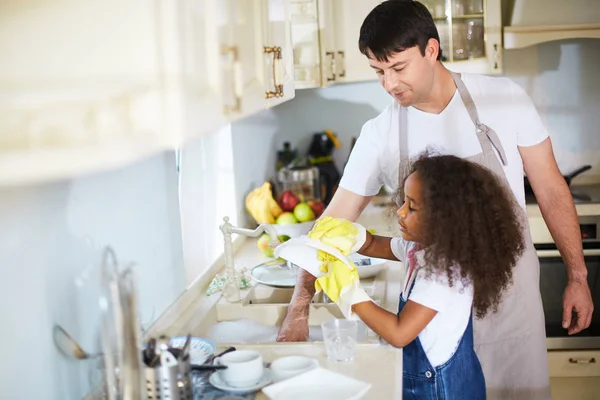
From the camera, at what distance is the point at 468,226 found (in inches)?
66.4

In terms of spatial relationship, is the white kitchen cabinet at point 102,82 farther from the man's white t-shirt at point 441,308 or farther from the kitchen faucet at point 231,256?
the kitchen faucet at point 231,256

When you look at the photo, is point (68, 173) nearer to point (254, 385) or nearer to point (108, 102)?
point (108, 102)

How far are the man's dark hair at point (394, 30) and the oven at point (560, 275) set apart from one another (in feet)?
4.37

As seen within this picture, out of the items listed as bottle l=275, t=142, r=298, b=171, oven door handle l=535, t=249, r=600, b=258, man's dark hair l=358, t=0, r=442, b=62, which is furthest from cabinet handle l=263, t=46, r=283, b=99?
bottle l=275, t=142, r=298, b=171

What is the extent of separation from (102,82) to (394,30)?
1048mm

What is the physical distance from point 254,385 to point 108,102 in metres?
0.78

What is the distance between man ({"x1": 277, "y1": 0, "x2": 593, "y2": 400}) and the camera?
6.91 ft

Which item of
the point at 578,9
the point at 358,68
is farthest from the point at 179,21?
the point at 578,9

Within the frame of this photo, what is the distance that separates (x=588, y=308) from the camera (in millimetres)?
2158

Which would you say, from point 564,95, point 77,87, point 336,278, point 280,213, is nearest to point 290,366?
point 336,278

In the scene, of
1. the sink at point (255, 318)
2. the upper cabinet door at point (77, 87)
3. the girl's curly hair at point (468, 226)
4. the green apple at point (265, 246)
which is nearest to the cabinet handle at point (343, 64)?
the green apple at point (265, 246)

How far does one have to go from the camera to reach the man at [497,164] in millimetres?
2105

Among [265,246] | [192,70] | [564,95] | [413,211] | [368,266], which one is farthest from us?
[564,95]

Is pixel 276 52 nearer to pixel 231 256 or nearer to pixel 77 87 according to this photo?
pixel 231 256
